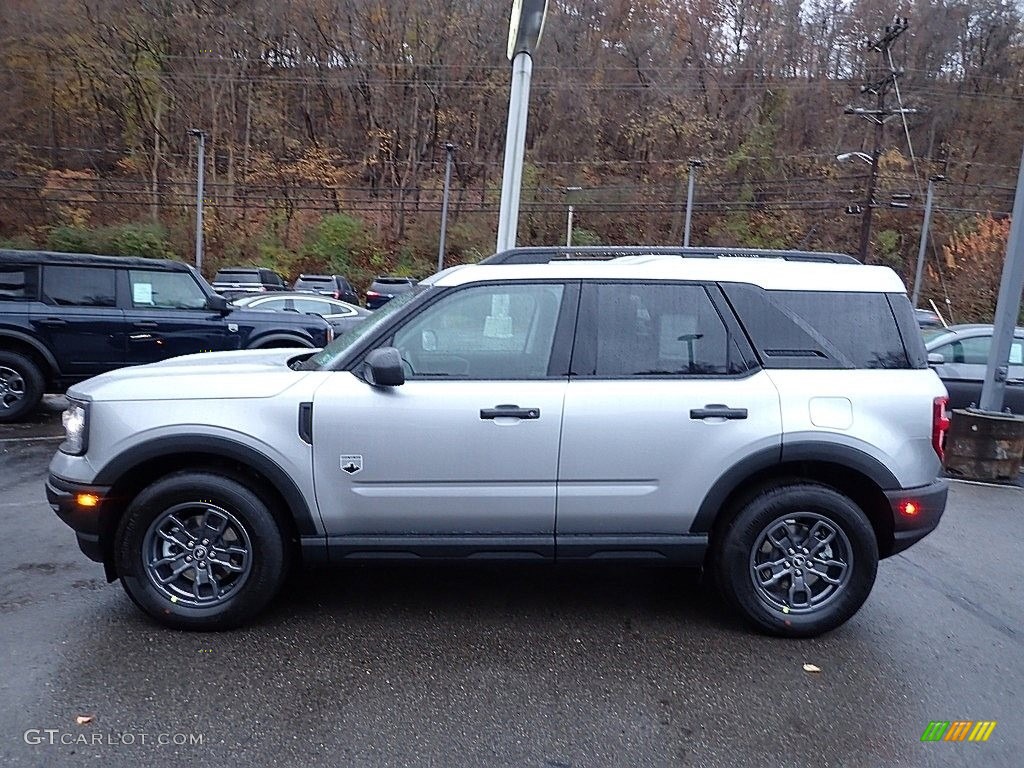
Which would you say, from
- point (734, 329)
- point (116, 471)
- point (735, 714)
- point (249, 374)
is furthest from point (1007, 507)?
point (116, 471)

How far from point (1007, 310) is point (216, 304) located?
916cm

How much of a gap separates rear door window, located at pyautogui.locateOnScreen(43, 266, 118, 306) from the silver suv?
6.05 meters

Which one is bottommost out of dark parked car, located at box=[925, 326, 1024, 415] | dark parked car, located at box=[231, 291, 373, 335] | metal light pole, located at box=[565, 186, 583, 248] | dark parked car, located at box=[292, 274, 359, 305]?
dark parked car, located at box=[292, 274, 359, 305]

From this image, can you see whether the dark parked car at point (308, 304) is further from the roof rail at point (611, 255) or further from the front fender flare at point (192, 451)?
the front fender flare at point (192, 451)

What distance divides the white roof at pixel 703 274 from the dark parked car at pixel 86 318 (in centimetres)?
653

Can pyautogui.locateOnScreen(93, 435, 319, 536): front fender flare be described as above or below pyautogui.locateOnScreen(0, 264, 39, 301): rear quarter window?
below

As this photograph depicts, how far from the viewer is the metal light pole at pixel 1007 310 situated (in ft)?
27.7

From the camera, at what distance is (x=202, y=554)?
3957 mm

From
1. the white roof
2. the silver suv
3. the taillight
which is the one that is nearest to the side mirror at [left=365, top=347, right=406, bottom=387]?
the silver suv

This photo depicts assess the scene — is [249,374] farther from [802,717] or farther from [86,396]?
[802,717]

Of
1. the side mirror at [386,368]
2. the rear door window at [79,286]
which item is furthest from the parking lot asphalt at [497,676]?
the rear door window at [79,286]

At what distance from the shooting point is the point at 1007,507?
732 cm

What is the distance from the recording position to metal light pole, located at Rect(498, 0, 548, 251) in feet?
30.7

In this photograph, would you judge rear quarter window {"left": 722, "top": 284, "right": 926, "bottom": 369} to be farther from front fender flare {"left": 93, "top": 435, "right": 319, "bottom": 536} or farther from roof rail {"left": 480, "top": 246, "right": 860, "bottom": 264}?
front fender flare {"left": 93, "top": 435, "right": 319, "bottom": 536}
